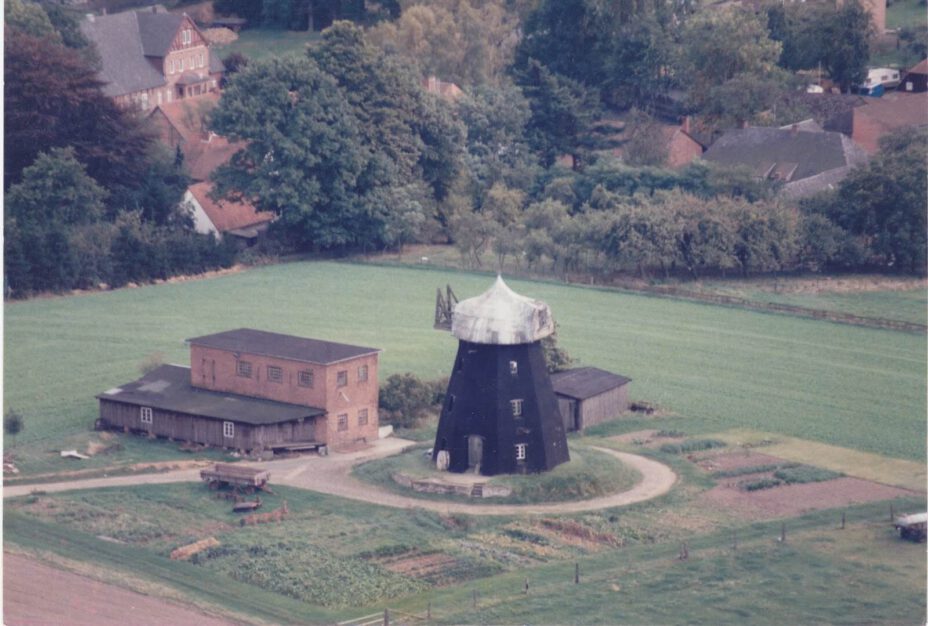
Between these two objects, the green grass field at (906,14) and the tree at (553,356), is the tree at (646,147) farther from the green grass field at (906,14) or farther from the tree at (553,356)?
the green grass field at (906,14)

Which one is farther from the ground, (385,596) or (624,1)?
(624,1)

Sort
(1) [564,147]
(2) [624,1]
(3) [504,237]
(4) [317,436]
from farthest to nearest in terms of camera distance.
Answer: (2) [624,1]
(1) [564,147]
(3) [504,237]
(4) [317,436]

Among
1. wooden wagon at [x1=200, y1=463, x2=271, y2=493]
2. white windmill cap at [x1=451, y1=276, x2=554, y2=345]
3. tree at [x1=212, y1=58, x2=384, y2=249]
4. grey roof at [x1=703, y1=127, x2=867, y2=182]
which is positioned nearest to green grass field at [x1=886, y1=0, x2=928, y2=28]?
grey roof at [x1=703, y1=127, x2=867, y2=182]

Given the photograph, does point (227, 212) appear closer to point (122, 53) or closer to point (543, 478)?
point (122, 53)

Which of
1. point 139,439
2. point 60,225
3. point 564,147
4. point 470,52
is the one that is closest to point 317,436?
point 139,439

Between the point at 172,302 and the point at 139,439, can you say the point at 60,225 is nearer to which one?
the point at 172,302

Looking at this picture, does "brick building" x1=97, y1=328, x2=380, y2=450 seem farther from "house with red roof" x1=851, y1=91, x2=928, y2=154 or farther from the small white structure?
the small white structure

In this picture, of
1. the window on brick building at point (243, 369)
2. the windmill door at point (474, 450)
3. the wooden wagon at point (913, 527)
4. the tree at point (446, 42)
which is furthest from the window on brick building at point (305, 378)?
the tree at point (446, 42)
